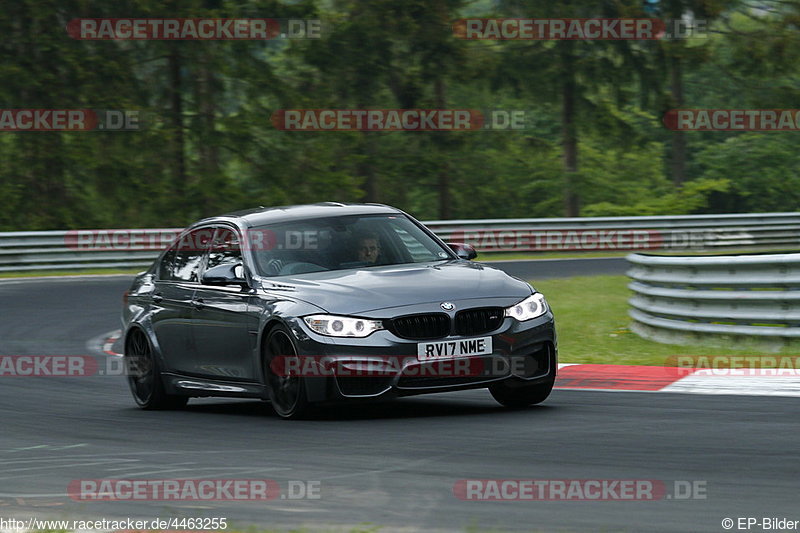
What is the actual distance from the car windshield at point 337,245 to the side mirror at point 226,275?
0.48ft

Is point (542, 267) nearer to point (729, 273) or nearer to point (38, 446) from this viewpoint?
point (729, 273)

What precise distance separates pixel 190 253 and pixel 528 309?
123 inches

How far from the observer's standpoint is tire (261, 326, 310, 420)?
897cm

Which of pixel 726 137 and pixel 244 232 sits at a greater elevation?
pixel 244 232

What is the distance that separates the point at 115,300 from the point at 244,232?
11.7 m

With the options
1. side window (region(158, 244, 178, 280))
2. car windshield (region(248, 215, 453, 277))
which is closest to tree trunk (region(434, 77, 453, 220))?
side window (region(158, 244, 178, 280))

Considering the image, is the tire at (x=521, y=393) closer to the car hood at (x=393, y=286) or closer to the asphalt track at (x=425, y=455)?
the asphalt track at (x=425, y=455)

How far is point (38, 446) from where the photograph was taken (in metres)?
8.69

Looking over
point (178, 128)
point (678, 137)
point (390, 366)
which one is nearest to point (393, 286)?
point (390, 366)

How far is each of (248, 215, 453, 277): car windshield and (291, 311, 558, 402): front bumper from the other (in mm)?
950

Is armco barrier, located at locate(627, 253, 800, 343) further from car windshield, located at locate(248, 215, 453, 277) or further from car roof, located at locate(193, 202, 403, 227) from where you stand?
car roof, located at locate(193, 202, 403, 227)

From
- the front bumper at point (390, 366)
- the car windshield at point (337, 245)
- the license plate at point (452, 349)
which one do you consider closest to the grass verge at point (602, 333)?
the car windshield at point (337, 245)

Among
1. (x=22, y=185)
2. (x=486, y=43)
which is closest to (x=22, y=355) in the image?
(x=22, y=185)

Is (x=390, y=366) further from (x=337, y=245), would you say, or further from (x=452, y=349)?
(x=337, y=245)
